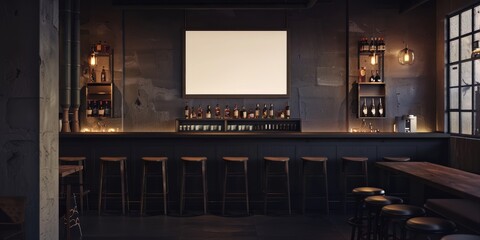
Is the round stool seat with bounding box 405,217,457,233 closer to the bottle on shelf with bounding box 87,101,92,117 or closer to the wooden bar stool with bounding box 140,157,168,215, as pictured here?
the wooden bar stool with bounding box 140,157,168,215

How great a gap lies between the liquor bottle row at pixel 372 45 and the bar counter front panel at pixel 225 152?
66.9 inches

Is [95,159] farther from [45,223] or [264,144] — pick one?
[45,223]

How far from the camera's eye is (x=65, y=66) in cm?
753

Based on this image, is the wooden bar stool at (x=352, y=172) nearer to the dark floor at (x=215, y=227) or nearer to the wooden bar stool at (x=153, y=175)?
the dark floor at (x=215, y=227)

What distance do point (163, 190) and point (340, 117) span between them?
128 inches

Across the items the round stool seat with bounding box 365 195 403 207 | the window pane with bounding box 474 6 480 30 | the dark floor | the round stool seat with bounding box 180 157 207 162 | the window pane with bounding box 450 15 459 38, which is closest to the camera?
the round stool seat with bounding box 365 195 403 207

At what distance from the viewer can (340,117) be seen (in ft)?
26.3

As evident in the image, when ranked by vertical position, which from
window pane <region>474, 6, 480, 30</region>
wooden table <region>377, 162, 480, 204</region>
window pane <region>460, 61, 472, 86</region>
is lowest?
wooden table <region>377, 162, 480, 204</region>

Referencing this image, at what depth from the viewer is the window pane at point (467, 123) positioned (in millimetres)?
6863

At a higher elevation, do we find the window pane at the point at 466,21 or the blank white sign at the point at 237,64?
the window pane at the point at 466,21

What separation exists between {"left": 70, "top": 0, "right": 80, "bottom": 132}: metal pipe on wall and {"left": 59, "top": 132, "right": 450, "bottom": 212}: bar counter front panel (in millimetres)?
1103

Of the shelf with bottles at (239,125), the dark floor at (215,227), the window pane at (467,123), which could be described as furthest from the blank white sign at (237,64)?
the window pane at (467,123)

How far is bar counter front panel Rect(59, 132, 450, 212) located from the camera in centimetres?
669

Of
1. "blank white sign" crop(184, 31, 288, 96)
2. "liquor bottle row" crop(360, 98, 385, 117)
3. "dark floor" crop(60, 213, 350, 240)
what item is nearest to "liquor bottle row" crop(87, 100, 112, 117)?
"blank white sign" crop(184, 31, 288, 96)
